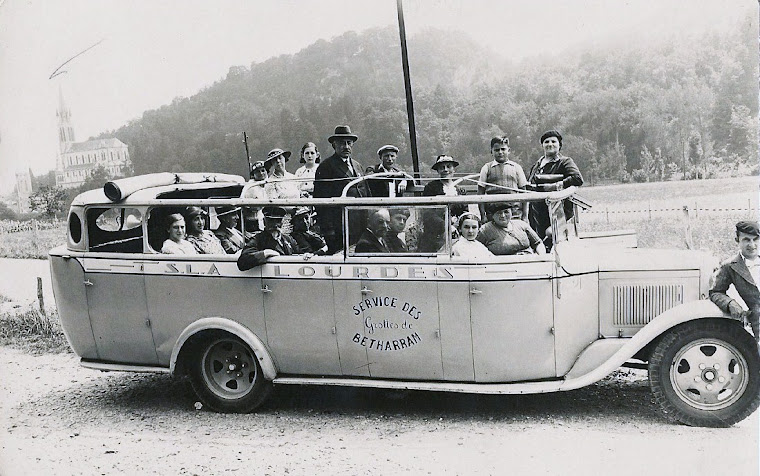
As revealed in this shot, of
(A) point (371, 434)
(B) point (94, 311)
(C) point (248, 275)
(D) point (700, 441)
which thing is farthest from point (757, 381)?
(B) point (94, 311)

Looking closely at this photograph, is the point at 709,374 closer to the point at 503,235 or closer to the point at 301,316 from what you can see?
the point at 503,235

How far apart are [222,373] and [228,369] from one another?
0.07 m

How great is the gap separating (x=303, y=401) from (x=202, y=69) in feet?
14.5

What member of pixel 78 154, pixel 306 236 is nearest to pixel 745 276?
pixel 306 236

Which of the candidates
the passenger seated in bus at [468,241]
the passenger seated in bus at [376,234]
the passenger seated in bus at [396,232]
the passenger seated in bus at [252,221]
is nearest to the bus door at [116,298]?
the passenger seated in bus at [252,221]

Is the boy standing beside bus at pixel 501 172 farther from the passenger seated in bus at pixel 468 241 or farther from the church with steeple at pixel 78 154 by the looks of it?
the church with steeple at pixel 78 154

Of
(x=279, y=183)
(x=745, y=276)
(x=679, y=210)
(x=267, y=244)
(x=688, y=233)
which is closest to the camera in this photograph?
(x=745, y=276)

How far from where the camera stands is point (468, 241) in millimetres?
4258

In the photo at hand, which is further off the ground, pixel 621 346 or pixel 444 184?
pixel 444 184

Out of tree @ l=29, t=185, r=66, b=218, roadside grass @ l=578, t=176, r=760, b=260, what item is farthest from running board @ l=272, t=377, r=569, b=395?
tree @ l=29, t=185, r=66, b=218

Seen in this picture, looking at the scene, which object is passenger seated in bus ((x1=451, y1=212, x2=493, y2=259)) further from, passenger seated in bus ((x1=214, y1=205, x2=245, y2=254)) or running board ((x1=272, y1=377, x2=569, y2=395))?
passenger seated in bus ((x1=214, y1=205, x2=245, y2=254))

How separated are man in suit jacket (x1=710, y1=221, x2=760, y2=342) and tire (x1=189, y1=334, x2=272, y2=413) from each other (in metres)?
3.22

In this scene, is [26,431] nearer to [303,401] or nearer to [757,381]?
[303,401]

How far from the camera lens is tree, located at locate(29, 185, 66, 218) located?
224 inches
